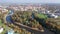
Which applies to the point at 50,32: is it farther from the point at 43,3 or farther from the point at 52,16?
the point at 43,3

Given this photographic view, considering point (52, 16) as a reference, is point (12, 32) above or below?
below

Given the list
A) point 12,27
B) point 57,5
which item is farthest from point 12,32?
point 57,5

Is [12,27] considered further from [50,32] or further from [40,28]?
[50,32]

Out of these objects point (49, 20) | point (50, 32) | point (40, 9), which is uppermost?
point (40, 9)

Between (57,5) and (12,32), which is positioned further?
(57,5)

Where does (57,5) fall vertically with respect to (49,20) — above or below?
above

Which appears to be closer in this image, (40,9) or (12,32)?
(12,32)

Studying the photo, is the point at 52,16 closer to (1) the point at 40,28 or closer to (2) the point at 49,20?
(2) the point at 49,20

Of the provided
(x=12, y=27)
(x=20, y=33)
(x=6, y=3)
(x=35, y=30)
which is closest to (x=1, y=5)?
(x=6, y=3)
